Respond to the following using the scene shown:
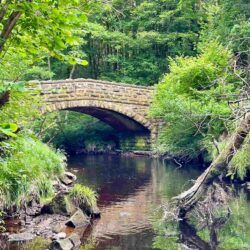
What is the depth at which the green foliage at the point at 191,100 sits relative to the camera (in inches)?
792

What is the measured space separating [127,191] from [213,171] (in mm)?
4795

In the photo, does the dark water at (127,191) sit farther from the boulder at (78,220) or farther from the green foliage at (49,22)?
the green foliage at (49,22)

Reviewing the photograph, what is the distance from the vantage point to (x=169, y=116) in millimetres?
21484

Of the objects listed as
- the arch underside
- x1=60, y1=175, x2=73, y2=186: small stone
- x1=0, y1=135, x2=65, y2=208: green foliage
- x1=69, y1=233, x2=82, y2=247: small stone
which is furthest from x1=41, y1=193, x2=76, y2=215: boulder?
the arch underside

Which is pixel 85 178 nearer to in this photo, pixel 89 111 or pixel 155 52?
pixel 89 111

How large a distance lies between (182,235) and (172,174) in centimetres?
857

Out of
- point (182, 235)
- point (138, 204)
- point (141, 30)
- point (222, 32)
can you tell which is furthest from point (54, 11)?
point (141, 30)

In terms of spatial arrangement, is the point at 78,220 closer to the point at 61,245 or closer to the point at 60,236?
the point at 60,236

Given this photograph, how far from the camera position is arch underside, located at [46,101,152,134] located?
25.0 metres

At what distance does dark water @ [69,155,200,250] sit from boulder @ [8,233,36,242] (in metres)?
1.08

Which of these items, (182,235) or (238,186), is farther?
(238,186)

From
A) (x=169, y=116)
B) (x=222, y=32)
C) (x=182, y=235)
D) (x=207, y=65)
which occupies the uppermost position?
(x=222, y=32)

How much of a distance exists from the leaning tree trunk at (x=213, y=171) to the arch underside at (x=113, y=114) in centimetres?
1383

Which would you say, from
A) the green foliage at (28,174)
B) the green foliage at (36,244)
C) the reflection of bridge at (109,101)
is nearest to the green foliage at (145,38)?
the reflection of bridge at (109,101)
